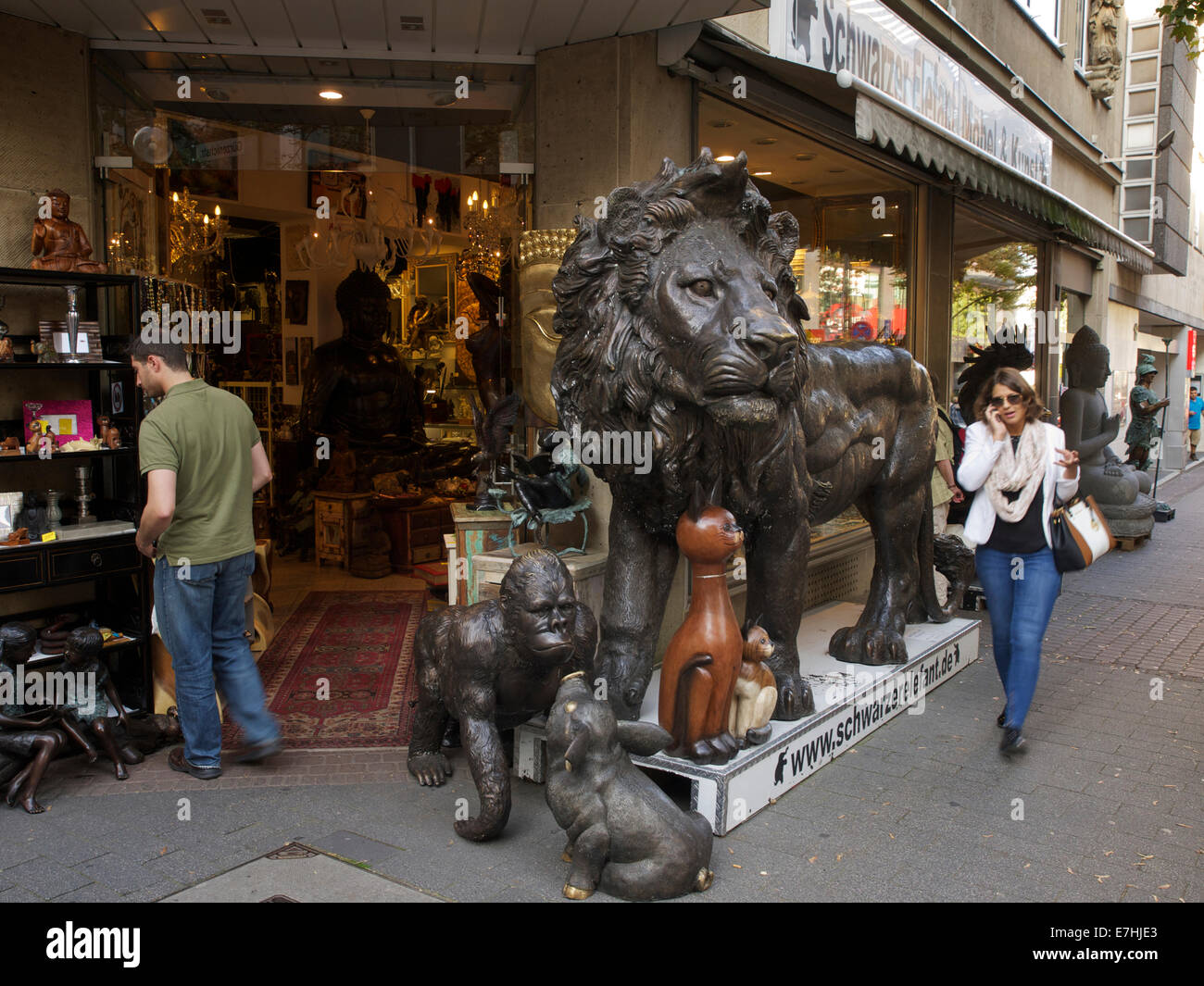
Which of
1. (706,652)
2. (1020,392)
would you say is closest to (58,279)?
(706,652)

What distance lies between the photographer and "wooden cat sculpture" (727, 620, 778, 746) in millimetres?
3527

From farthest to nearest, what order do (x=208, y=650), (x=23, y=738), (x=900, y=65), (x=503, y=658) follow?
(x=900, y=65)
(x=208, y=650)
(x=23, y=738)
(x=503, y=658)

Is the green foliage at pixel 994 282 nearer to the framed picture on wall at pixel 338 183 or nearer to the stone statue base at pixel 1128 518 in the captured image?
the stone statue base at pixel 1128 518

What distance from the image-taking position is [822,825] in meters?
3.57

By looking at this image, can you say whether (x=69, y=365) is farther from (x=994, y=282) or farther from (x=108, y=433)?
(x=994, y=282)

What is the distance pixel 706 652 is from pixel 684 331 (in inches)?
42.3

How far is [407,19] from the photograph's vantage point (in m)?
4.84

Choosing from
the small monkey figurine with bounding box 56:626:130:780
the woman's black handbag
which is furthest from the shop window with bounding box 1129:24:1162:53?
the small monkey figurine with bounding box 56:626:130:780

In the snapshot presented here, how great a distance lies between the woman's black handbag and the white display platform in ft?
3.02

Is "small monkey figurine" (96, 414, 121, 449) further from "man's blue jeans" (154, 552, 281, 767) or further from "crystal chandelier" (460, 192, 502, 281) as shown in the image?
"crystal chandelier" (460, 192, 502, 281)

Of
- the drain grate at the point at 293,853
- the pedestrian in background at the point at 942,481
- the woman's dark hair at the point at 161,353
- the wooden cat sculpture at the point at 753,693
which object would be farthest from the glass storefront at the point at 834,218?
the drain grate at the point at 293,853

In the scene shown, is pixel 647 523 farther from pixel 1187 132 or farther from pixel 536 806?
pixel 1187 132

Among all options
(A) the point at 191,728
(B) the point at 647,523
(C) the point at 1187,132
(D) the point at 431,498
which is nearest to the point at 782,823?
(B) the point at 647,523

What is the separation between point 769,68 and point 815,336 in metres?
2.29
